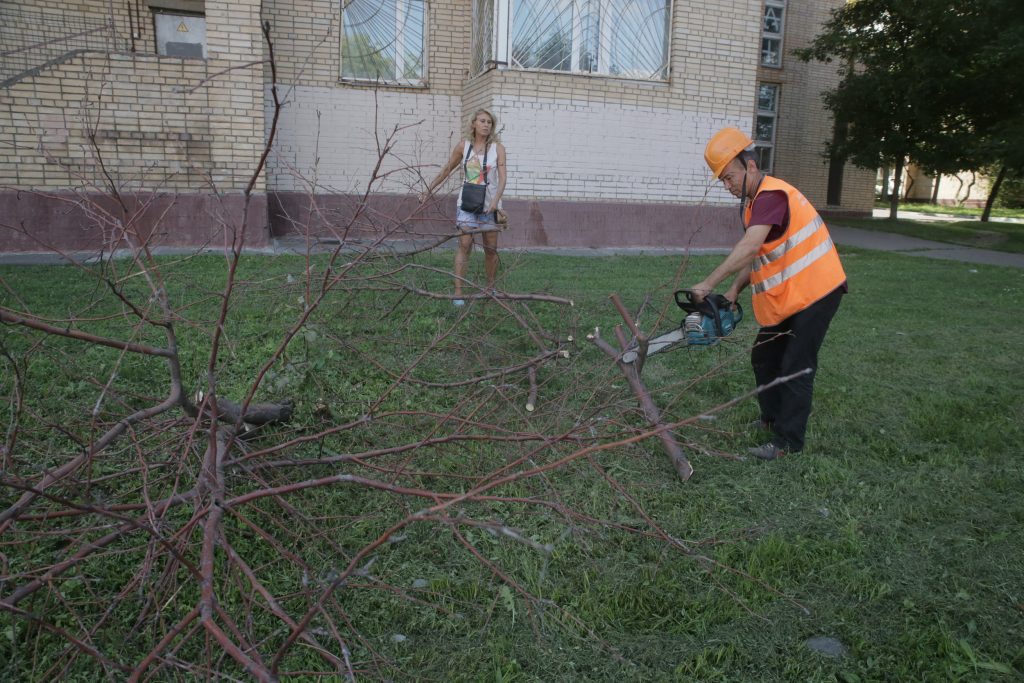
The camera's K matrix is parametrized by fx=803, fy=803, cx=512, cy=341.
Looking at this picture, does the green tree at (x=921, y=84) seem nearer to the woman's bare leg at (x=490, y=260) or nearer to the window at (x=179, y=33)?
the woman's bare leg at (x=490, y=260)

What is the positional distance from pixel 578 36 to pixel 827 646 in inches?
392

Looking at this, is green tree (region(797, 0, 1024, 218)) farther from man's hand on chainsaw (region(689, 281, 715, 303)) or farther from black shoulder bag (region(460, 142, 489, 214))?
man's hand on chainsaw (region(689, 281, 715, 303))

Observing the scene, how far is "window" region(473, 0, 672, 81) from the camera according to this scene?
1062 centimetres

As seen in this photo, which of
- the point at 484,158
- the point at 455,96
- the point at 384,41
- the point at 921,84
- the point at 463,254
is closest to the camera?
the point at 463,254

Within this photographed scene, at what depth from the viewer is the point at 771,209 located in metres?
3.82

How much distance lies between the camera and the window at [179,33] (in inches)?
437

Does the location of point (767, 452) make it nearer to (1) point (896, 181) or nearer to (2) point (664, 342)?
(2) point (664, 342)

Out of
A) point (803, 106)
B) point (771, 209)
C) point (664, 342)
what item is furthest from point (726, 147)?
point (803, 106)

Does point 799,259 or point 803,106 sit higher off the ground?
point 803,106

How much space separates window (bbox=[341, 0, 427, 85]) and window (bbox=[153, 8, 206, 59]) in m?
1.99

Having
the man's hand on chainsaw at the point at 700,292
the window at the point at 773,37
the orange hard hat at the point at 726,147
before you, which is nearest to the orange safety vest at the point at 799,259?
the orange hard hat at the point at 726,147

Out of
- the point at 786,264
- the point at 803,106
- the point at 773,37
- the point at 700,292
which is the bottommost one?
the point at 700,292

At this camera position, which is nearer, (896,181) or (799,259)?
(799,259)

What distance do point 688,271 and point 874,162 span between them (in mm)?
10554
